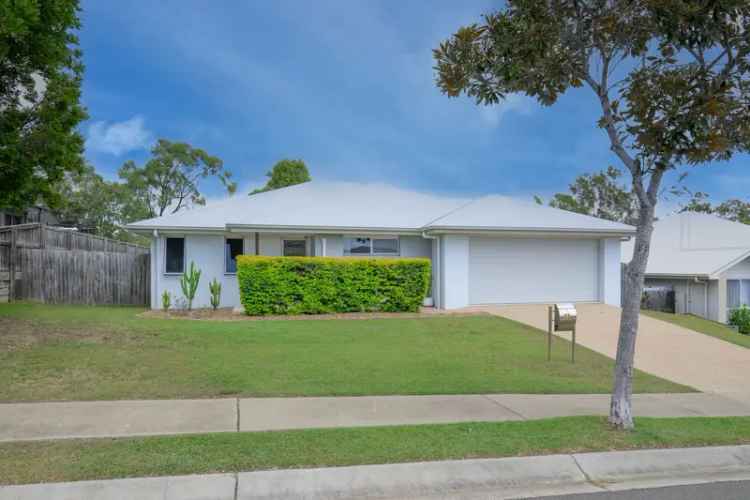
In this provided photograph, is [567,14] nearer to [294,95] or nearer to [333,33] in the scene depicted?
[333,33]

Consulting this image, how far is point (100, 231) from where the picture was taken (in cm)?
3572

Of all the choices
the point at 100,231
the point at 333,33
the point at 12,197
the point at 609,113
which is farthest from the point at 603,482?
the point at 100,231

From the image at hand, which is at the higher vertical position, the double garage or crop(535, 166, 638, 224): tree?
crop(535, 166, 638, 224): tree

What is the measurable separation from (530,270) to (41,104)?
1504cm

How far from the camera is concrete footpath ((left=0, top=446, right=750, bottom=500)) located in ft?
13.8

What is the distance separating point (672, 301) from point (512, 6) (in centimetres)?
2284

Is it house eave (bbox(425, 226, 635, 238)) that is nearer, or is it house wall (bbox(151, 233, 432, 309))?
house eave (bbox(425, 226, 635, 238))

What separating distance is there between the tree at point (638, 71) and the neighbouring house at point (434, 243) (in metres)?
10.3

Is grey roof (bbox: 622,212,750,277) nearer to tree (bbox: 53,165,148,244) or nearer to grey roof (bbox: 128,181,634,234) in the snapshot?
grey roof (bbox: 128,181,634,234)

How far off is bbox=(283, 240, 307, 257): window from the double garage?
4.83 m

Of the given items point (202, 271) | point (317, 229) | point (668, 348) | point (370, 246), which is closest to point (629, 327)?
point (668, 348)

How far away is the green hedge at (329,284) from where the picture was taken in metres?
15.2

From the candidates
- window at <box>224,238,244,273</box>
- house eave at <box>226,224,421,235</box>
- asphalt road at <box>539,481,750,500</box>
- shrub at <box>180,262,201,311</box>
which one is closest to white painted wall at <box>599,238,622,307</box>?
house eave at <box>226,224,421,235</box>

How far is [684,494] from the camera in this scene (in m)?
4.64
